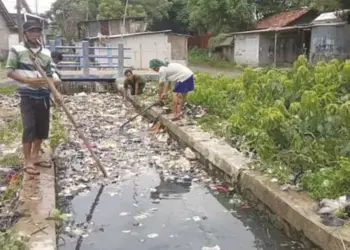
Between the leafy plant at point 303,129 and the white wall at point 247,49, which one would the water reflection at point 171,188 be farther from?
the white wall at point 247,49

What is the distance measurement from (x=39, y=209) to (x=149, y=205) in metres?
1.34

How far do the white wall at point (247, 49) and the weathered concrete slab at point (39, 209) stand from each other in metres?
23.5

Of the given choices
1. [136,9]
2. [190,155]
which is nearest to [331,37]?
[190,155]

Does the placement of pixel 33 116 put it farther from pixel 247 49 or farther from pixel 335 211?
pixel 247 49

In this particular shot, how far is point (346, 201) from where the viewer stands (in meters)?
3.86

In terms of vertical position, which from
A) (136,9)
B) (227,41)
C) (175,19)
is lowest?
(227,41)

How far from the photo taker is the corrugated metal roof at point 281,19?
2808cm

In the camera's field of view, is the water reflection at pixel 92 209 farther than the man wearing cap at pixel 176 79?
No

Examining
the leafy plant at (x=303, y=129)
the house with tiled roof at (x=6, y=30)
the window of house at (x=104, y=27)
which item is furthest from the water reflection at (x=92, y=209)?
the house with tiled roof at (x=6, y=30)

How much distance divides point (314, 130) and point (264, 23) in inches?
1061

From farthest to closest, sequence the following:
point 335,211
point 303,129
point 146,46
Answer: point 146,46 → point 303,129 → point 335,211

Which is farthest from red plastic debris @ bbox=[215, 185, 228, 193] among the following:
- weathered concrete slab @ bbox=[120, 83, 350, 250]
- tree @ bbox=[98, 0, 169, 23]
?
tree @ bbox=[98, 0, 169, 23]

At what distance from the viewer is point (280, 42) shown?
27.5 meters

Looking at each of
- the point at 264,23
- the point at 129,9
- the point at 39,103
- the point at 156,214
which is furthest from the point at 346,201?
the point at 129,9
